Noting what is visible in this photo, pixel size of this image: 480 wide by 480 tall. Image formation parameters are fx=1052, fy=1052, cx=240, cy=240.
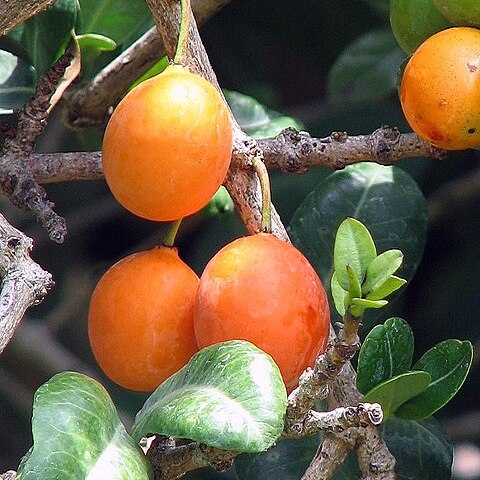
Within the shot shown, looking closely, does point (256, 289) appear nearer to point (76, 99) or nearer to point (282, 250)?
point (282, 250)

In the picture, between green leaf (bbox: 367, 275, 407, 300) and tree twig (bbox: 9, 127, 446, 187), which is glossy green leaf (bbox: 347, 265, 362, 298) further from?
tree twig (bbox: 9, 127, 446, 187)

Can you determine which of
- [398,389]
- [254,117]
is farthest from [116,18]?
[398,389]

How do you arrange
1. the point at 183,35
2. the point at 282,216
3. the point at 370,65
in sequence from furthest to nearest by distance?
the point at 370,65 → the point at 282,216 → the point at 183,35

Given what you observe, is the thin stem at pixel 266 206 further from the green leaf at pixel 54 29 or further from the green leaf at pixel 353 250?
the green leaf at pixel 54 29

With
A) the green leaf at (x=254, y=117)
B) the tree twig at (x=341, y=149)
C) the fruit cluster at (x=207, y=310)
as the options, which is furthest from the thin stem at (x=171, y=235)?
the green leaf at (x=254, y=117)

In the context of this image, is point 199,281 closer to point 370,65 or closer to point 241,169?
point 241,169

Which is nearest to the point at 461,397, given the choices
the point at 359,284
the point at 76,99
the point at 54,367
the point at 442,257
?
the point at 442,257
